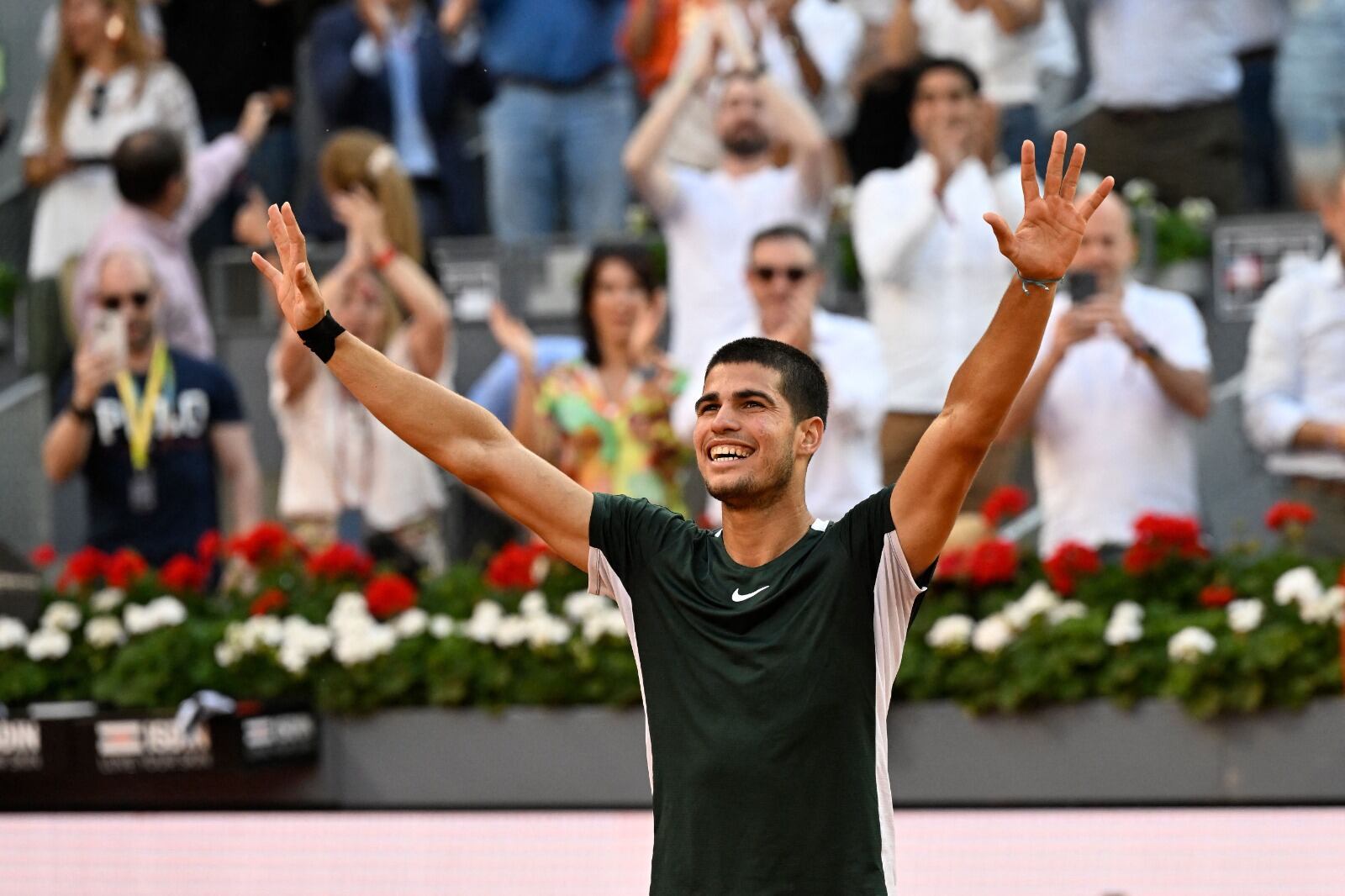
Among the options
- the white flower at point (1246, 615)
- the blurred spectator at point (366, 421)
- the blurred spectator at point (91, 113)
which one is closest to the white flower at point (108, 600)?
the blurred spectator at point (366, 421)

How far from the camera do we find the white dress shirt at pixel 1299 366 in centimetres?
750

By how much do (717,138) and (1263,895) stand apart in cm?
467

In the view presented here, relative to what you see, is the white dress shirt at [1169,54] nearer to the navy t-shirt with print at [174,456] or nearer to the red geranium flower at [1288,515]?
the red geranium flower at [1288,515]

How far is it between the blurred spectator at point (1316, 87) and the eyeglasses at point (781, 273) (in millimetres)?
2351

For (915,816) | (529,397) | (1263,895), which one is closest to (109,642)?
(529,397)

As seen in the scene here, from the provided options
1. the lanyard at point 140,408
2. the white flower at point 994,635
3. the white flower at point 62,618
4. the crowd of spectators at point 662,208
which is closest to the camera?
the white flower at point 994,635

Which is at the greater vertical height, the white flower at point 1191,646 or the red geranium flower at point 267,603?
the red geranium flower at point 267,603

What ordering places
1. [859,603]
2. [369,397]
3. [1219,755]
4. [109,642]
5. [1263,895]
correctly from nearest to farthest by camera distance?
1. [859,603]
2. [369,397]
3. [1263,895]
4. [1219,755]
5. [109,642]

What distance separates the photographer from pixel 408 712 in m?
7.85

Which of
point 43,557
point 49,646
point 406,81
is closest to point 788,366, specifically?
point 49,646

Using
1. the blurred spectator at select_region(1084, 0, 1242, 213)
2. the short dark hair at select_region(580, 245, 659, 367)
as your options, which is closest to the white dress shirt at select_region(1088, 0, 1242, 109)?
the blurred spectator at select_region(1084, 0, 1242, 213)

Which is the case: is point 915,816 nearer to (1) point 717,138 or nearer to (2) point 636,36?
(1) point 717,138

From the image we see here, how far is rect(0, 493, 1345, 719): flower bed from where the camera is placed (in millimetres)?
6727

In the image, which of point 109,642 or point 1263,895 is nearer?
point 1263,895
